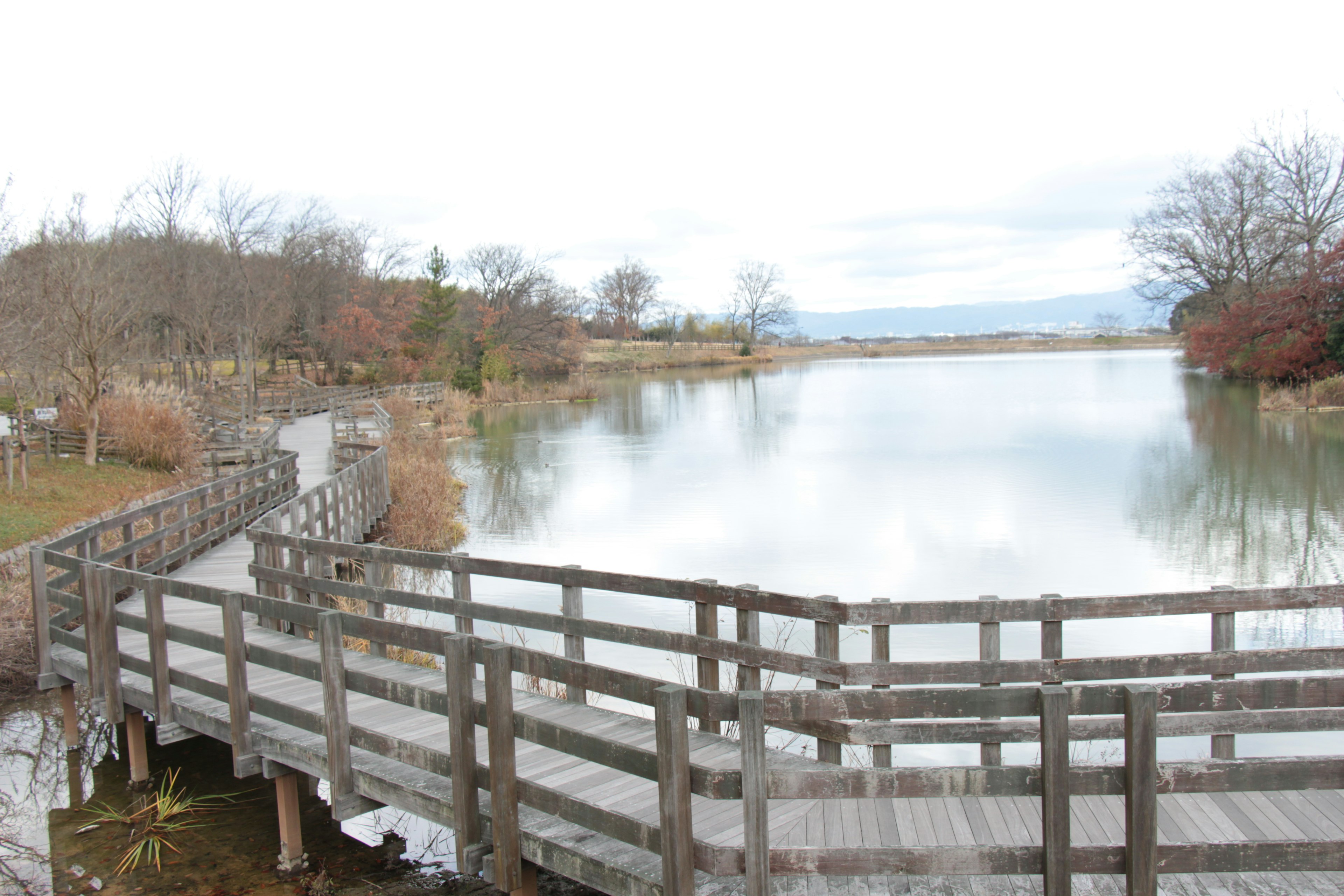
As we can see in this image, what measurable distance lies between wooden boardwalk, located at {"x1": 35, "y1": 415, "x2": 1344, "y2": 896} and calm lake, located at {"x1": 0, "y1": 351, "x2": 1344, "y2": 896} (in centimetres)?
101

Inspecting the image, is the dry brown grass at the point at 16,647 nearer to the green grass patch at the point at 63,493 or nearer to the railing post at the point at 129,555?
the railing post at the point at 129,555

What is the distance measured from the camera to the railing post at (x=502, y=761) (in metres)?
4.41

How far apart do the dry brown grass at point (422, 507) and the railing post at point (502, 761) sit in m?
13.3

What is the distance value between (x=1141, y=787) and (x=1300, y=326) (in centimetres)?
4481

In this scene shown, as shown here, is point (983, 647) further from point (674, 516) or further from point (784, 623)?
point (674, 516)

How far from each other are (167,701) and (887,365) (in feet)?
334

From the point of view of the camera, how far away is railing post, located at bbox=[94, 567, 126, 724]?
7.09 meters

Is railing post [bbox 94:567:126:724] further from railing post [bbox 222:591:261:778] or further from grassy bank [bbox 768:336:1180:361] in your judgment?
grassy bank [bbox 768:336:1180:361]

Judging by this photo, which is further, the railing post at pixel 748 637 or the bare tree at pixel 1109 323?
the bare tree at pixel 1109 323

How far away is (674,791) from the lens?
144 inches

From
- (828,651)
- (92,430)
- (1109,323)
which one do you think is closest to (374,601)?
(828,651)

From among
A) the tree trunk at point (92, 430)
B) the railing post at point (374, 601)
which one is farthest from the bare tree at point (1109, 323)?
the railing post at point (374, 601)

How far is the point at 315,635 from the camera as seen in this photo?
9.39 meters

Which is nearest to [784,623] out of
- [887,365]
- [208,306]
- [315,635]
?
[315,635]
